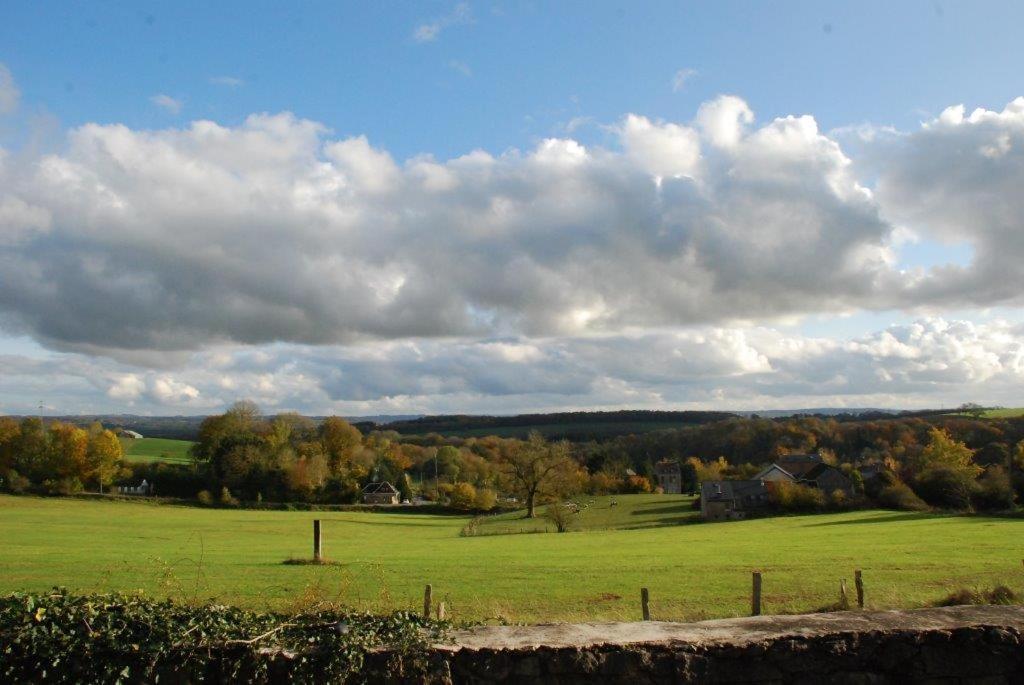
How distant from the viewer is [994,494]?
68.0 metres

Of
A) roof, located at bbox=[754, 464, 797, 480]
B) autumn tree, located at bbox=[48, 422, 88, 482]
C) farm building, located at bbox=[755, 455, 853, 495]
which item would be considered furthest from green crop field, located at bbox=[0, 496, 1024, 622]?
roof, located at bbox=[754, 464, 797, 480]

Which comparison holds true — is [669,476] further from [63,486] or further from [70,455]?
[70,455]

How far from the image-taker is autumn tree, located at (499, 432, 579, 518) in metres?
73.9

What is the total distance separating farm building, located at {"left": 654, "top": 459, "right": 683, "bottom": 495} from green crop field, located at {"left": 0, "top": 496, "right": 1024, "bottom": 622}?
59967 millimetres

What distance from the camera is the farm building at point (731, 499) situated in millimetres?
75062

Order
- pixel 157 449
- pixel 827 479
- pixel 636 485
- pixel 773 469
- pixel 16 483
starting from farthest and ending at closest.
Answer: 1. pixel 157 449
2. pixel 773 469
3. pixel 636 485
4. pixel 827 479
5. pixel 16 483

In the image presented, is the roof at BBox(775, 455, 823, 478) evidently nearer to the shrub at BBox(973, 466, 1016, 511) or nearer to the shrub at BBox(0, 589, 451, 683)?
the shrub at BBox(973, 466, 1016, 511)

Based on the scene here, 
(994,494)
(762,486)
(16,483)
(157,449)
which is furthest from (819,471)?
(157,449)

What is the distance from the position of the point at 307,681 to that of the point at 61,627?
217 centimetres

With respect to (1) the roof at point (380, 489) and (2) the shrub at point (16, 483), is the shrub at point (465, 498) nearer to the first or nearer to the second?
(1) the roof at point (380, 489)

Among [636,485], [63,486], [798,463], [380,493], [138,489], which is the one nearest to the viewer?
[63,486]

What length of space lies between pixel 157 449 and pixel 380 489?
5517 cm

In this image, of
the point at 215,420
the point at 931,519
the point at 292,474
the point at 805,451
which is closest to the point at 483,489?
the point at 292,474

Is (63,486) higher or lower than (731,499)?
higher
